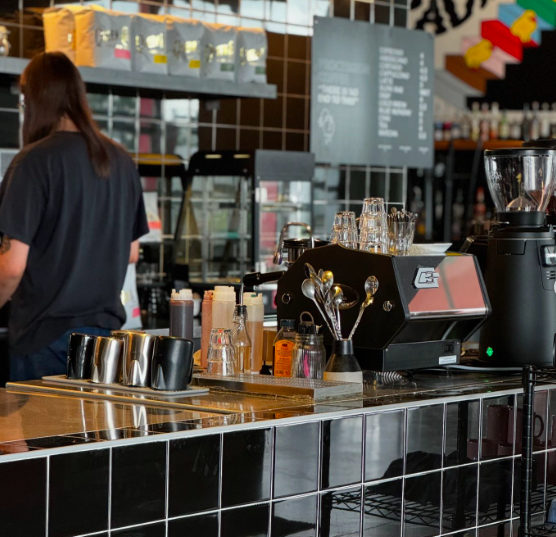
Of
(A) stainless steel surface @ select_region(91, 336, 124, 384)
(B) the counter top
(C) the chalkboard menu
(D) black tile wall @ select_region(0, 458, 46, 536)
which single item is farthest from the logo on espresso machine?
(C) the chalkboard menu

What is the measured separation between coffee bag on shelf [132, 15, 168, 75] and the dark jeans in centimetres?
203

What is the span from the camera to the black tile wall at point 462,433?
201cm

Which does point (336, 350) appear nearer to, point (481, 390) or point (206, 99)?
point (481, 390)

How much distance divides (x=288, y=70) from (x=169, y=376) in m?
4.00

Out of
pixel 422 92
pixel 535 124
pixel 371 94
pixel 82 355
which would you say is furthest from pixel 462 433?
pixel 535 124

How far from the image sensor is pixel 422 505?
1.96 metres

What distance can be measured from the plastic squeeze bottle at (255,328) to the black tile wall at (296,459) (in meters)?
0.57

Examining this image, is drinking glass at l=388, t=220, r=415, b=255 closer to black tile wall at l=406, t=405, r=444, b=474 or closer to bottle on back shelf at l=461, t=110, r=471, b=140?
black tile wall at l=406, t=405, r=444, b=474

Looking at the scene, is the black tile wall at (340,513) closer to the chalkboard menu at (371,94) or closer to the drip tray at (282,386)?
the drip tray at (282,386)

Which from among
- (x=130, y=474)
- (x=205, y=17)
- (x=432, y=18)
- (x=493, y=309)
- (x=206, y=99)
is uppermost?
(x=432, y=18)

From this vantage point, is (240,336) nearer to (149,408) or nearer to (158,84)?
(149,408)

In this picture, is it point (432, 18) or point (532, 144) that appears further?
point (432, 18)

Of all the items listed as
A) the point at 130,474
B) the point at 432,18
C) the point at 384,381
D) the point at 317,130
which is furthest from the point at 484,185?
the point at 130,474

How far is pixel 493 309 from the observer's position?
249cm
